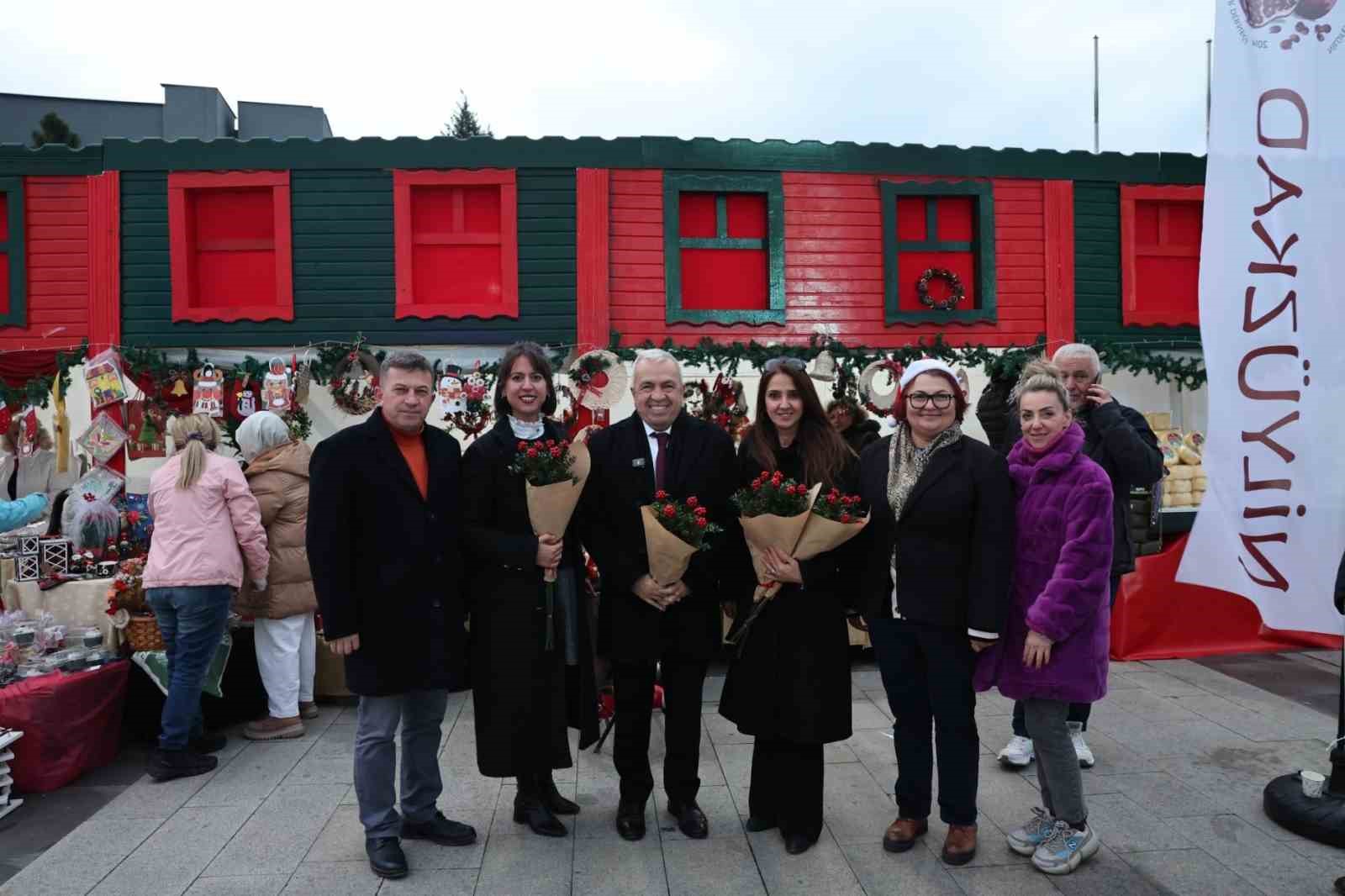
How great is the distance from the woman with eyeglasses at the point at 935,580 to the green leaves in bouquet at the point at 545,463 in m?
1.07

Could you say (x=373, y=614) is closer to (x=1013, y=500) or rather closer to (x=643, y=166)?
(x=1013, y=500)

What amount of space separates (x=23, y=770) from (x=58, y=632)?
0.83 meters

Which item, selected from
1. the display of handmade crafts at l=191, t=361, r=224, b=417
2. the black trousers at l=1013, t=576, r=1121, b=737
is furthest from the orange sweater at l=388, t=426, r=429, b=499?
the display of handmade crafts at l=191, t=361, r=224, b=417

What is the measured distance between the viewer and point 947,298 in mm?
7633

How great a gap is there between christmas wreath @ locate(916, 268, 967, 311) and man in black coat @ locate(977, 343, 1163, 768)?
3.78 m

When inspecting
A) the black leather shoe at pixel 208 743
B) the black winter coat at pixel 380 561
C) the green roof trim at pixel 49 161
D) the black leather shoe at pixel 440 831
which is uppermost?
the green roof trim at pixel 49 161

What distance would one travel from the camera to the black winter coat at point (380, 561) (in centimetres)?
296

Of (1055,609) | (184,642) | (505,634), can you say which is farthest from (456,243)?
(1055,609)

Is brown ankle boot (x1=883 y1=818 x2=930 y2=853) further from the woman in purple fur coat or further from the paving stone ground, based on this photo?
the woman in purple fur coat

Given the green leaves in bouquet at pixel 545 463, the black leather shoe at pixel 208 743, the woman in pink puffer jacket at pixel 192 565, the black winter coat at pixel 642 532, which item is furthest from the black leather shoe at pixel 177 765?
the green leaves in bouquet at pixel 545 463

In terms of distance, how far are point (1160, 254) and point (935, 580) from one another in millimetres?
6415

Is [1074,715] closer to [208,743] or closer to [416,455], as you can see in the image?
[416,455]

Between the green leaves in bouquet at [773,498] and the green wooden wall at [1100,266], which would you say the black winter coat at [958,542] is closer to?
Result: the green leaves in bouquet at [773,498]

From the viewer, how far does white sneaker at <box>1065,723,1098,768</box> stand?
3.99 m
